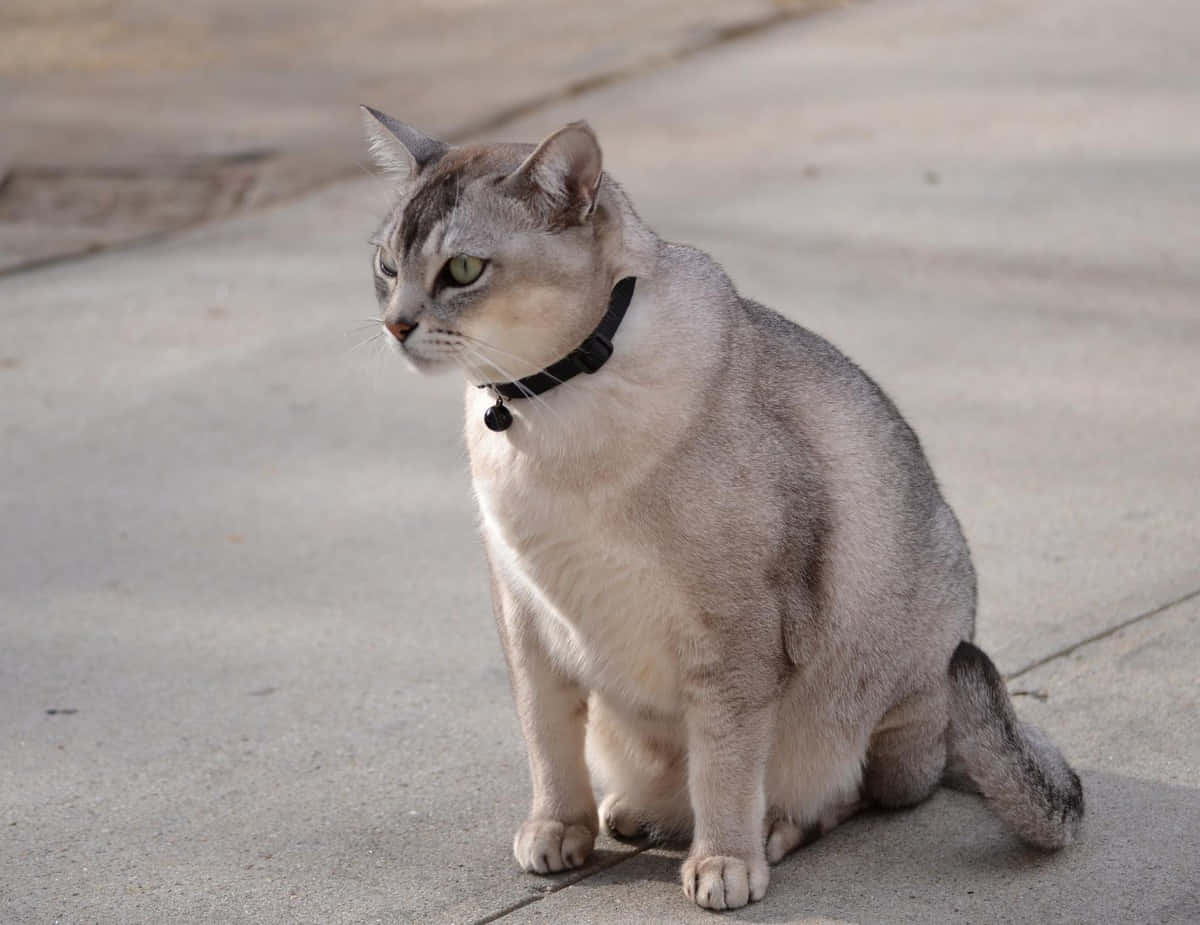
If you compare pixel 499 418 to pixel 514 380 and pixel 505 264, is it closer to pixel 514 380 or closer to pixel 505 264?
pixel 514 380

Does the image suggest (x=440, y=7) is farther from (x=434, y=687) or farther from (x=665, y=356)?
(x=665, y=356)

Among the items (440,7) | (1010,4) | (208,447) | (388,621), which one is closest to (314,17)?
(440,7)

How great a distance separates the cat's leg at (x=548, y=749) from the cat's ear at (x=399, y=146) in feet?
2.40

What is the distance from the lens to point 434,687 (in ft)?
12.8

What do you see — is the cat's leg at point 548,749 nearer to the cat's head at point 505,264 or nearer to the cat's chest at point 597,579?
the cat's chest at point 597,579

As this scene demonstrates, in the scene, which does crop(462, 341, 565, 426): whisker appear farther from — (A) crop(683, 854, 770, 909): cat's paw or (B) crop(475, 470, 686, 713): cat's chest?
(A) crop(683, 854, 770, 909): cat's paw

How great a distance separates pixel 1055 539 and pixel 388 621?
1629 mm

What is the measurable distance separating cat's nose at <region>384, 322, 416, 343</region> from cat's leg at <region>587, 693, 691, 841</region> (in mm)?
731

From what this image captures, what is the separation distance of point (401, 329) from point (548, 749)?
0.80 metres

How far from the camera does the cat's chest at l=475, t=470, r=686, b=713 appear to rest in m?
2.87

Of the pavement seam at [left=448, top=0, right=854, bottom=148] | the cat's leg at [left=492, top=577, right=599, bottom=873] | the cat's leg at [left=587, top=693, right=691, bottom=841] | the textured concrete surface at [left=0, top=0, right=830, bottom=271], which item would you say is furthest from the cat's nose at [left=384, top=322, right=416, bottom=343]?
the pavement seam at [left=448, top=0, right=854, bottom=148]

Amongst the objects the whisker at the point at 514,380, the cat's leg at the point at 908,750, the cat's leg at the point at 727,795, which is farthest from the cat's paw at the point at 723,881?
the whisker at the point at 514,380

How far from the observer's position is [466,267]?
2.84 metres

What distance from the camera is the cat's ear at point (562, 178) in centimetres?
282
